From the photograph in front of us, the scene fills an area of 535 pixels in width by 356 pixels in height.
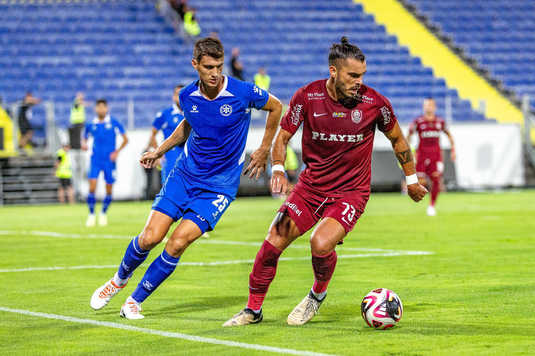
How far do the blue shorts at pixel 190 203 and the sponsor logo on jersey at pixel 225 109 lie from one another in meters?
0.63

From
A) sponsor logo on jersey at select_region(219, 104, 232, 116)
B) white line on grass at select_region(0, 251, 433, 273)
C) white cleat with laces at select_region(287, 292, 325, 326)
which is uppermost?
sponsor logo on jersey at select_region(219, 104, 232, 116)

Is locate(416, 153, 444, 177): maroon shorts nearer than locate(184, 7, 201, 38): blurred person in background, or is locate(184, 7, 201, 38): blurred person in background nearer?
locate(416, 153, 444, 177): maroon shorts

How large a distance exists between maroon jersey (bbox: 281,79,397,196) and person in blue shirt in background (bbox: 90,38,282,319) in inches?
14.3

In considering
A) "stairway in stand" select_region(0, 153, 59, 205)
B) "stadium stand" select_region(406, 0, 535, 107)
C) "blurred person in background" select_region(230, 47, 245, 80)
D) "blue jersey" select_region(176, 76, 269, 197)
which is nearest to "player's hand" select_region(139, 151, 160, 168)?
"blue jersey" select_region(176, 76, 269, 197)

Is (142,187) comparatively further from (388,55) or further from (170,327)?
(170,327)

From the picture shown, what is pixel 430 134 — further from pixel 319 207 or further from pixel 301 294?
pixel 319 207

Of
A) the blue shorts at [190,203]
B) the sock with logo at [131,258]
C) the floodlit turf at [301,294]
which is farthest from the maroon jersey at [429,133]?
the sock with logo at [131,258]

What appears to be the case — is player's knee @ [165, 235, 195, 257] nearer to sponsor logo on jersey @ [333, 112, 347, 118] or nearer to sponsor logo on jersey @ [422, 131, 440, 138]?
sponsor logo on jersey @ [333, 112, 347, 118]

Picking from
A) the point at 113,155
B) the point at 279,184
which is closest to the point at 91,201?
the point at 113,155

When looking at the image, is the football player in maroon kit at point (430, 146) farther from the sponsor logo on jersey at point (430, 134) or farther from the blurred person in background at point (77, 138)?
the blurred person in background at point (77, 138)

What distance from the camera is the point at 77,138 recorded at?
98.1 ft

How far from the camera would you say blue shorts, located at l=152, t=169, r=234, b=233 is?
8.12 metres

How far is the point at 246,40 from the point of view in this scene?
3584cm

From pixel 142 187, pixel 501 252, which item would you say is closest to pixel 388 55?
pixel 142 187
